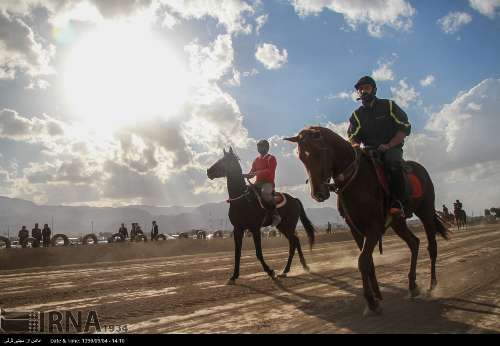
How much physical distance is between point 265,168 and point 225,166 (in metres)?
1.09

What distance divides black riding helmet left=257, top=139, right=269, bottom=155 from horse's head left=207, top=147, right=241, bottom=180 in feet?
2.29

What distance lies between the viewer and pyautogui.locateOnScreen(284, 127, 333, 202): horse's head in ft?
18.1

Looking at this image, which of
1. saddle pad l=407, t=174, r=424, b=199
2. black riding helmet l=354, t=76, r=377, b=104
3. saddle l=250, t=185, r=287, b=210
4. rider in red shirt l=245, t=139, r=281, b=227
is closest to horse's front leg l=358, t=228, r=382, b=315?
saddle pad l=407, t=174, r=424, b=199

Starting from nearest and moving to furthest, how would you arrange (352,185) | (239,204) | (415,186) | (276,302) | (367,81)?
(352,185)
(276,302)
(367,81)
(415,186)
(239,204)

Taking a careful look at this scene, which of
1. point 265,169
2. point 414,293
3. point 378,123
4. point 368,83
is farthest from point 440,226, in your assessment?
point 265,169

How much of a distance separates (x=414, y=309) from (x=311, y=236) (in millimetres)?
7251

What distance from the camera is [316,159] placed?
5656 mm

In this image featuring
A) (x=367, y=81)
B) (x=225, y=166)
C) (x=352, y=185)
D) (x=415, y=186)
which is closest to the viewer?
(x=352, y=185)

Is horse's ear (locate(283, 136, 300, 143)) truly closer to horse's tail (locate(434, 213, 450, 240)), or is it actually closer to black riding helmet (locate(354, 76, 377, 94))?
black riding helmet (locate(354, 76, 377, 94))

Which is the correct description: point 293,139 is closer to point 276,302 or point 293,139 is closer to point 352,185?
point 352,185

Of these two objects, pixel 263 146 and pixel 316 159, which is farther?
pixel 263 146

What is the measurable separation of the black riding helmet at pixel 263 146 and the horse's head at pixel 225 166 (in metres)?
0.70

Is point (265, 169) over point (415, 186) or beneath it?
over

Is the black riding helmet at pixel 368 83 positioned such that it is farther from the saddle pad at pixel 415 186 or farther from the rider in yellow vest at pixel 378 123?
the saddle pad at pixel 415 186
